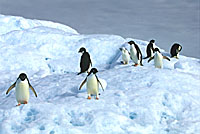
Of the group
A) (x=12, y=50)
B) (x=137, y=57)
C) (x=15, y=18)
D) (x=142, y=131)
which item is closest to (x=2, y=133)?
(x=142, y=131)

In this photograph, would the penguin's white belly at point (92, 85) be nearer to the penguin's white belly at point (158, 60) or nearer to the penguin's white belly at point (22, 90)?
the penguin's white belly at point (22, 90)

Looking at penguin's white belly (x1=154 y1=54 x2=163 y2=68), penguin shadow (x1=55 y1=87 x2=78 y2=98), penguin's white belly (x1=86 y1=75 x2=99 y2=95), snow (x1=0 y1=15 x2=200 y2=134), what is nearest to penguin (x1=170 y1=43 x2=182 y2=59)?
penguin's white belly (x1=154 y1=54 x2=163 y2=68)

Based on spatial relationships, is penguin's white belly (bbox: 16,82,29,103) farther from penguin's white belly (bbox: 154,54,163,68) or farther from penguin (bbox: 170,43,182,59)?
penguin (bbox: 170,43,182,59)

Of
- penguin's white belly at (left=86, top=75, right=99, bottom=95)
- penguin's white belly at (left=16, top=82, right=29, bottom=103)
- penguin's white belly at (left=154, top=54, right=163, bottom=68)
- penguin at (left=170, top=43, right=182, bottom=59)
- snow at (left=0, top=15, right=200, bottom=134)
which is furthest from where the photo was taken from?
penguin at (left=170, top=43, right=182, bottom=59)

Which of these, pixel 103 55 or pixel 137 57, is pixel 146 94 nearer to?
pixel 137 57

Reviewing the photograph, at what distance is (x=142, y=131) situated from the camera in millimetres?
4801

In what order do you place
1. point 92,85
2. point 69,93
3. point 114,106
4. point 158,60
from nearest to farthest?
point 114,106
point 92,85
point 69,93
point 158,60

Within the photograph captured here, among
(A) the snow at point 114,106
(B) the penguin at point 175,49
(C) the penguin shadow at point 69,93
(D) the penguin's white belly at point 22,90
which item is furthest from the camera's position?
(B) the penguin at point 175,49

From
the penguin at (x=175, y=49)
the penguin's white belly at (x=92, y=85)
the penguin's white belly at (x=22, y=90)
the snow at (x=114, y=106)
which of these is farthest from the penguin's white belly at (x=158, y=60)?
the penguin's white belly at (x=22, y=90)

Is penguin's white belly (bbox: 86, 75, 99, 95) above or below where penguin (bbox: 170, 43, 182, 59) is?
below

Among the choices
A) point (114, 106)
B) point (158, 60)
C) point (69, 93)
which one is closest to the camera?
point (114, 106)

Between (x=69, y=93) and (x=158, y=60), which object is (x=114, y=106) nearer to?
(x=69, y=93)

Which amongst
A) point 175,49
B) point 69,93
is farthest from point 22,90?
point 175,49

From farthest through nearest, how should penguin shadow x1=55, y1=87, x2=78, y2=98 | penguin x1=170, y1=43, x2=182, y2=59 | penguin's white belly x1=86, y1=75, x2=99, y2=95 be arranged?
penguin x1=170, y1=43, x2=182, y2=59, penguin shadow x1=55, y1=87, x2=78, y2=98, penguin's white belly x1=86, y1=75, x2=99, y2=95
